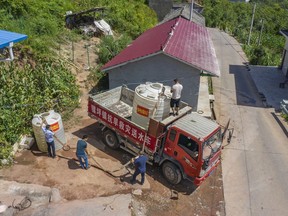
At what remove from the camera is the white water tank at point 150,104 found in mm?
11930

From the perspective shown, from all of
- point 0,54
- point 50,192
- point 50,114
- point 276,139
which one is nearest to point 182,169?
point 50,192

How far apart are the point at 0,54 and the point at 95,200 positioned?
9505 millimetres

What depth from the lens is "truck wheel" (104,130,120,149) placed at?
1313cm

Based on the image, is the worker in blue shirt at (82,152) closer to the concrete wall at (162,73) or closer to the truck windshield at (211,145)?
the truck windshield at (211,145)

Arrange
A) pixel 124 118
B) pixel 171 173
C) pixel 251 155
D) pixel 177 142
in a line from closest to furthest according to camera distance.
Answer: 1. pixel 177 142
2. pixel 171 173
3. pixel 124 118
4. pixel 251 155

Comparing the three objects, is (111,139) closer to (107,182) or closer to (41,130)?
(107,182)

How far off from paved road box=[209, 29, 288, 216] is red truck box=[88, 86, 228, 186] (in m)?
1.70

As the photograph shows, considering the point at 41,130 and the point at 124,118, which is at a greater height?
the point at 124,118

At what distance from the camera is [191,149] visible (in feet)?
35.0

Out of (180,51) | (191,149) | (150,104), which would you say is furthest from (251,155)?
(180,51)

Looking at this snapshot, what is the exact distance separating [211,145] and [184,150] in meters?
1.06

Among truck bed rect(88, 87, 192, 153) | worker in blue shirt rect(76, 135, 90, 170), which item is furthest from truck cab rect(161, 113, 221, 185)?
worker in blue shirt rect(76, 135, 90, 170)

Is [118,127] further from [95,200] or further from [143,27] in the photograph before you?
[143,27]

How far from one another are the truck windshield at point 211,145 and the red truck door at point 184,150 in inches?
15.1
